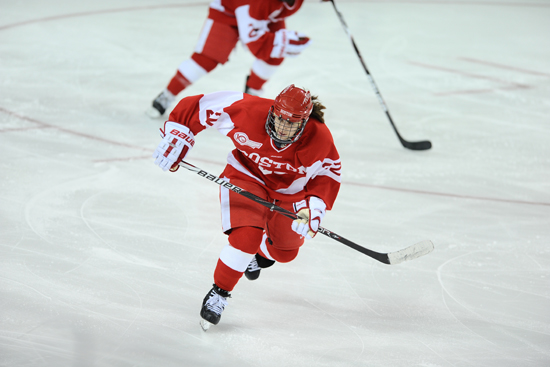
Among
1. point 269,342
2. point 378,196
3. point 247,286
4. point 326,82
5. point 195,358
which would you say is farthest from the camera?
point 326,82

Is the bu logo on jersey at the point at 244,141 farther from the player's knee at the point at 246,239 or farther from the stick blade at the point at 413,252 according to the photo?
the stick blade at the point at 413,252

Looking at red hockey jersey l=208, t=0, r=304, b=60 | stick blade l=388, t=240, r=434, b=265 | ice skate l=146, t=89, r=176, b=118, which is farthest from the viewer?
ice skate l=146, t=89, r=176, b=118

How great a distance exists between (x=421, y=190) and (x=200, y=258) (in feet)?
4.96

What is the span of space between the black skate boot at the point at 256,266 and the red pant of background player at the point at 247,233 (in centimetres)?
9

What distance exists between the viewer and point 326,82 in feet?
16.6

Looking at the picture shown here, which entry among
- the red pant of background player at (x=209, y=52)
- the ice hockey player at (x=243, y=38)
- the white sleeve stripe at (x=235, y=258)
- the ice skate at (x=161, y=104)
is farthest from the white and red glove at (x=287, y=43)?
the white sleeve stripe at (x=235, y=258)

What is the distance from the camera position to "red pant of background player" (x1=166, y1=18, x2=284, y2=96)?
3936 millimetres

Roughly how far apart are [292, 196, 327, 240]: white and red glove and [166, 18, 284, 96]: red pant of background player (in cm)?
218

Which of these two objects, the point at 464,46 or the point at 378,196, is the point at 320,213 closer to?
the point at 378,196

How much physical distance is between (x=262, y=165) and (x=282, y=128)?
0.74 ft

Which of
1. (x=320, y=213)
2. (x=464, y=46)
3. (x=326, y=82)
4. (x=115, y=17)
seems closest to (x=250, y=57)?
(x=326, y=82)

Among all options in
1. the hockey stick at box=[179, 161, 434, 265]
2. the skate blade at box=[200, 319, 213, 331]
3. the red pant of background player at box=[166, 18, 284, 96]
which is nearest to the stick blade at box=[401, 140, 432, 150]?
the red pant of background player at box=[166, 18, 284, 96]

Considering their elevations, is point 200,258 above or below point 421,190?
above

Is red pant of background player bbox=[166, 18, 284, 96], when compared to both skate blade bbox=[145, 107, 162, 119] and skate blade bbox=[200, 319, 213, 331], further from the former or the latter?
skate blade bbox=[200, 319, 213, 331]
